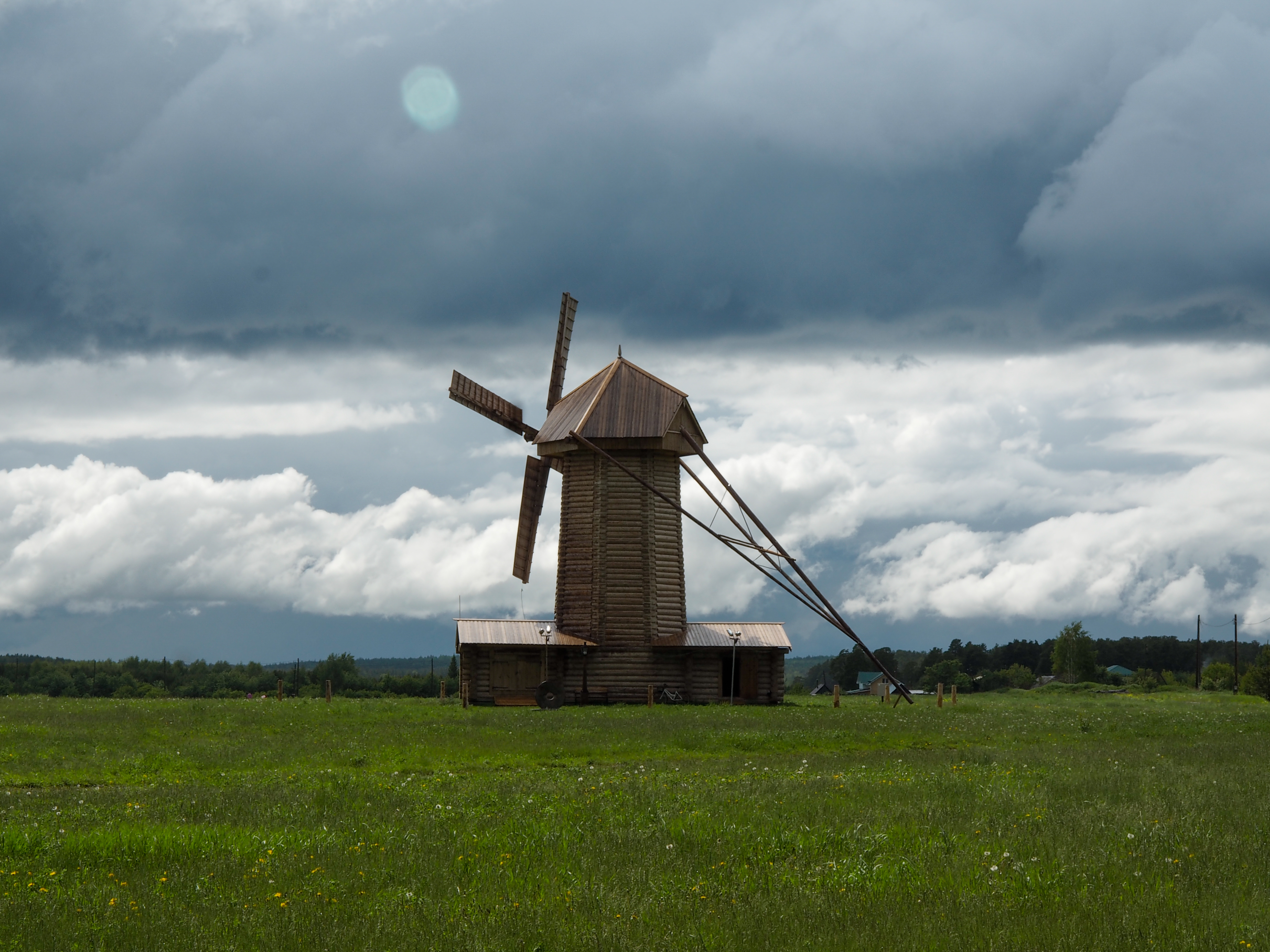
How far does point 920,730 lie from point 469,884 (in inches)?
982

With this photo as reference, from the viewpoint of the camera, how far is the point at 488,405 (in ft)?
183

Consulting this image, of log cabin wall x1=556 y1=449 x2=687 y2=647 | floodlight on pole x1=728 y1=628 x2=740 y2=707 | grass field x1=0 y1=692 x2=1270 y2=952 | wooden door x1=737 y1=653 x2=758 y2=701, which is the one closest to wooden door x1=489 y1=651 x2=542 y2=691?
log cabin wall x1=556 y1=449 x2=687 y2=647

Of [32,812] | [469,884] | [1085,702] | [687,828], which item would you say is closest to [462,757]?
[32,812]

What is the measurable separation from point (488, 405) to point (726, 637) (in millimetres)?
16728

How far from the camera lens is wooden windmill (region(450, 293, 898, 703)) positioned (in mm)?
48688

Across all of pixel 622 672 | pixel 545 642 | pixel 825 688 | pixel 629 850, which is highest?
pixel 545 642

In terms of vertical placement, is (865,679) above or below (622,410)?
below

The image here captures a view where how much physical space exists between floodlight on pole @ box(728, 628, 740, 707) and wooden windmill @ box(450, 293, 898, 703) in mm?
158

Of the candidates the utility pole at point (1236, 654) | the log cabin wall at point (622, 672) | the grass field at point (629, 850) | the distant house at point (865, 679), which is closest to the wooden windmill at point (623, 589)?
the log cabin wall at point (622, 672)

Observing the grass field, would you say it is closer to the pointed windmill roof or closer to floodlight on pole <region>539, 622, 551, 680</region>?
floodlight on pole <region>539, 622, 551, 680</region>

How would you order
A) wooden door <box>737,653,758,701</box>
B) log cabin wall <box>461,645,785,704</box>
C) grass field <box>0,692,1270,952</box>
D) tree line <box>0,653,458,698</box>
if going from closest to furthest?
grass field <box>0,692,1270,952</box> → log cabin wall <box>461,645,785,704</box> → wooden door <box>737,653,758,701</box> → tree line <box>0,653,458,698</box>

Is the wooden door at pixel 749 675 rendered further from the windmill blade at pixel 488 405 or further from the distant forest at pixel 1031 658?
the distant forest at pixel 1031 658

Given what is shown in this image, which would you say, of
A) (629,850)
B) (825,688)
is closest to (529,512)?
(629,850)

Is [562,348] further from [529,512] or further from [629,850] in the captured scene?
[629,850]
